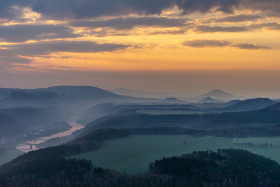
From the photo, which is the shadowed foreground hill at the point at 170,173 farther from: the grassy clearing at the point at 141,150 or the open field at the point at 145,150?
the open field at the point at 145,150

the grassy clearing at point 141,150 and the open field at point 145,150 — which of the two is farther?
the open field at point 145,150

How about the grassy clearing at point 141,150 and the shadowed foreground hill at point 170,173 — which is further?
the grassy clearing at point 141,150

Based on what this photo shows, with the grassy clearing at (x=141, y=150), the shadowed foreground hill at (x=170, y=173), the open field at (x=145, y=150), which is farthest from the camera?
the open field at (x=145, y=150)

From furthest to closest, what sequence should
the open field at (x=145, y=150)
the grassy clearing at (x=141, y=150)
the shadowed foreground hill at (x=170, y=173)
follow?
the open field at (x=145, y=150) → the grassy clearing at (x=141, y=150) → the shadowed foreground hill at (x=170, y=173)

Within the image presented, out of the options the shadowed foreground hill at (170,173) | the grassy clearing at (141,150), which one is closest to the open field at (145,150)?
the grassy clearing at (141,150)

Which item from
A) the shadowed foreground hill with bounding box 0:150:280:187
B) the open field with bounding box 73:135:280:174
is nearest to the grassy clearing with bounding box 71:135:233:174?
the open field with bounding box 73:135:280:174

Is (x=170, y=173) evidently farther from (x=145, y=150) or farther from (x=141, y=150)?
(x=141, y=150)

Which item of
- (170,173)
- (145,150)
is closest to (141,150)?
(145,150)
